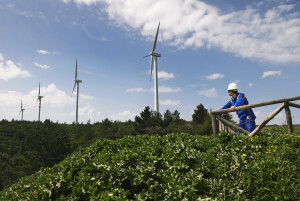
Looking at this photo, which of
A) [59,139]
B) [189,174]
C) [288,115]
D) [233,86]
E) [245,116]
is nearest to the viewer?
[189,174]

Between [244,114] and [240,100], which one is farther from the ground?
[240,100]

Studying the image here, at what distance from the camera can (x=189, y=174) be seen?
5582mm

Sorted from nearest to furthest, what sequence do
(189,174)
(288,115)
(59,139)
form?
(189,174)
(288,115)
(59,139)

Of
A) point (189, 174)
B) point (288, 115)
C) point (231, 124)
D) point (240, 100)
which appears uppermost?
point (240, 100)

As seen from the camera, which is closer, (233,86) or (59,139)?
(233,86)

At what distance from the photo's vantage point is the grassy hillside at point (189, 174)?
196 inches

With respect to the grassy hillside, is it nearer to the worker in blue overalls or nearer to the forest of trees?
the worker in blue overalls

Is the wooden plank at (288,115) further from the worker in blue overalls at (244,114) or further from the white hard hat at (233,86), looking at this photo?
the white hard hat at (233,86)

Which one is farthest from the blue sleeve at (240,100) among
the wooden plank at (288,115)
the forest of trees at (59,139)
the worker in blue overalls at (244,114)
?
the forest of trees at (59,139)

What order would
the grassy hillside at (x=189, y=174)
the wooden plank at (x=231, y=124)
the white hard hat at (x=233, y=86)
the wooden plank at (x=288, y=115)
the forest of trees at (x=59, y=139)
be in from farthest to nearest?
the forest of trees at (x=59, y=139) < the white hard hat at (x=233, y=86) < the wooden plank at (x=231, y=124) < the wooden plank at (x=288, y=115) < the grassy hillside at (x=189, y=174)

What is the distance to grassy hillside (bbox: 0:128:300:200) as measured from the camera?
498 cm

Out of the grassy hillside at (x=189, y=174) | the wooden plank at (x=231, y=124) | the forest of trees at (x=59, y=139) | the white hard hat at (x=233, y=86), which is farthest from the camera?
the forest of trees at (x=59, y=139)

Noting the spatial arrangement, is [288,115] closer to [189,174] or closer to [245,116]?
[245,116]

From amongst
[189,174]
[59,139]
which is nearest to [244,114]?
[189,174]
